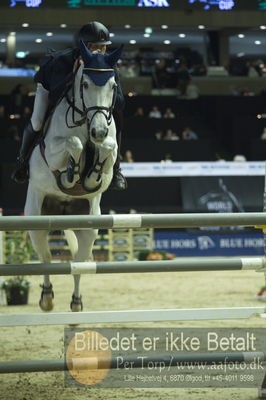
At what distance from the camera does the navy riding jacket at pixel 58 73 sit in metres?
5.93

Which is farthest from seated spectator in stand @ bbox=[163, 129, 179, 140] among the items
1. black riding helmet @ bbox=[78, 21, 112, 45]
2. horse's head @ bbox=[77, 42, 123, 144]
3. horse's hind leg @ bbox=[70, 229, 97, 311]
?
horse's head @ bbox=[77, 42, 123, 144]

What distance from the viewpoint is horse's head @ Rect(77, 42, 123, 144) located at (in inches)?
213

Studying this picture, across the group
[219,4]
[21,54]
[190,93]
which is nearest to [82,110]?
[219,4]

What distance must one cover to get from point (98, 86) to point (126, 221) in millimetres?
1717

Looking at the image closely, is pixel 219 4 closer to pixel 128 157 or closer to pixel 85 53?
pixel 128 157

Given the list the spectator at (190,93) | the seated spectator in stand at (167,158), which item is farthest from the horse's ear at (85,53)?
the spectator at (190,93)

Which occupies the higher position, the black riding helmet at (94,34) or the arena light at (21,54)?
the arena light at (21,54)

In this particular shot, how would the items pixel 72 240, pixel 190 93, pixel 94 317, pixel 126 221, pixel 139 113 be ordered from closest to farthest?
1. pixel 126 221
2. pixel 94 317
3. pixel 72 240
4. pixel 139 113
5. pixel 190 93

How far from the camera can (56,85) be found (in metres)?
5.97

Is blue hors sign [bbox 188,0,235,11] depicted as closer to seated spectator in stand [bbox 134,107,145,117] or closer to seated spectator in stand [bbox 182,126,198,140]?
seated spectator in stand [bbox 182,126,198,140]

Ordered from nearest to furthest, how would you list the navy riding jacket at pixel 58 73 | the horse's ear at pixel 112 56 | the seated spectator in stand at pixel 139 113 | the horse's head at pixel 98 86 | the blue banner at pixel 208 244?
the horse's head at pixel 98 86, the horse's ear at pixel 112 56, the navy riding jacket at pixel 58 73, the blue banner at pixel 208 244, the seated spectator in stand at pixel 139 113

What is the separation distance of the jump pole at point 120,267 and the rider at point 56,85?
2077mm

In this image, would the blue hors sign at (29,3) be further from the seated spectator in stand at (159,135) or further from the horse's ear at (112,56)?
A: the horse's ear at (112,56)

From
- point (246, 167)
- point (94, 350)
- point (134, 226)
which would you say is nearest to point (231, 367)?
point (94, 350)
